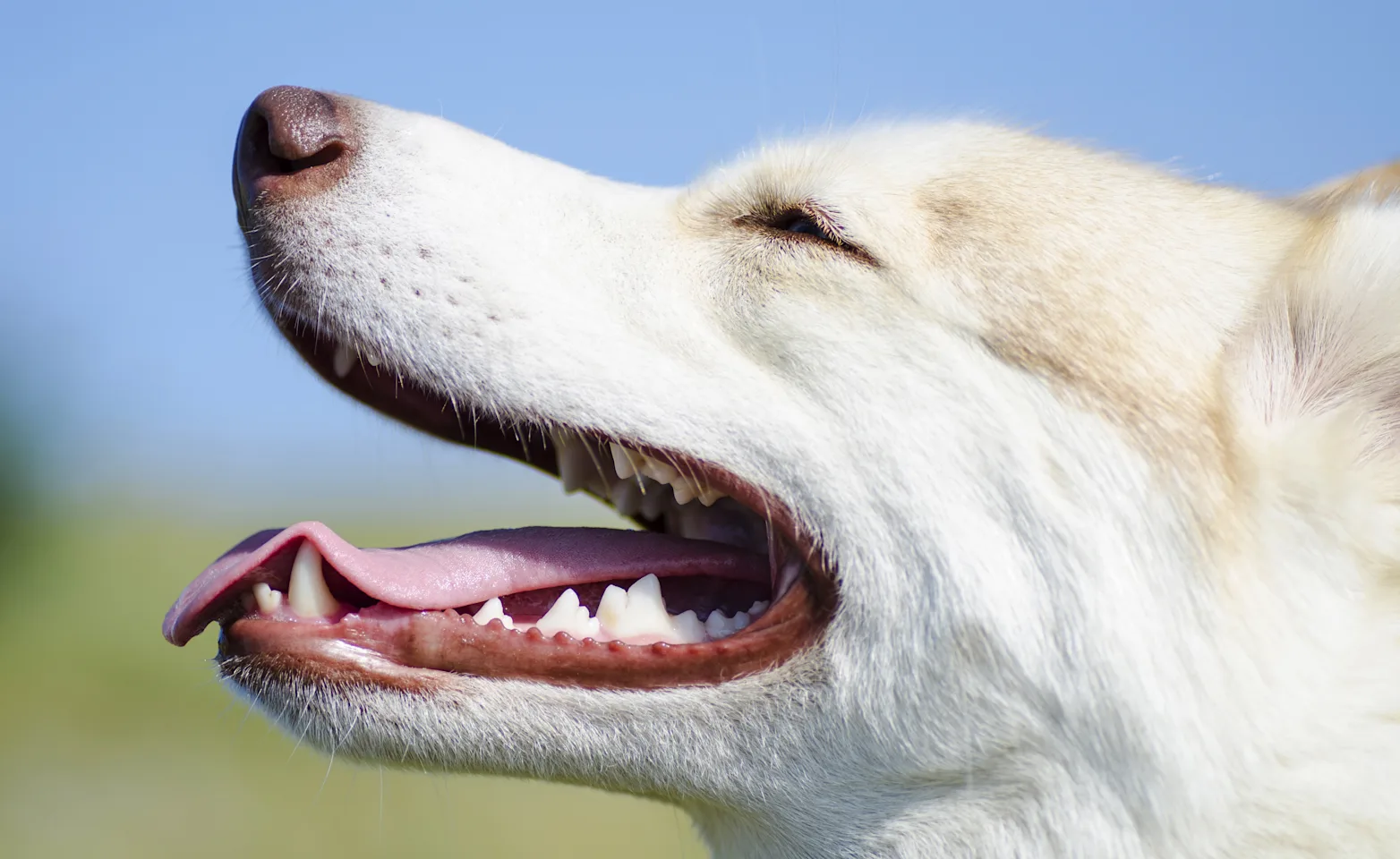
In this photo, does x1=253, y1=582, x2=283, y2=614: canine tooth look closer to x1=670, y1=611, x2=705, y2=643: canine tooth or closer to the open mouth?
the open mouth

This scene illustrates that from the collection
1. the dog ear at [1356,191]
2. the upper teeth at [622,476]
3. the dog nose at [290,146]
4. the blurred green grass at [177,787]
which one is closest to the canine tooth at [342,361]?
the dog nose at [290,146]

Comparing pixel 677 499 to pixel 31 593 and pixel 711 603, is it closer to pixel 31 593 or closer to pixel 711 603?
pixel 711 603

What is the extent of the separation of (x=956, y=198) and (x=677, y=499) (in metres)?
0.81

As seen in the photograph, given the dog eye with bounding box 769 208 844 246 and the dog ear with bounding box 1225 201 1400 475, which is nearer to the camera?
the dog ear with bounding box 1225 201 1400 475

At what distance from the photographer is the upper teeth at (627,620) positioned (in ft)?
7.29

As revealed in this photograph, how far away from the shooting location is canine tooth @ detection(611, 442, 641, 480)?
2340mm

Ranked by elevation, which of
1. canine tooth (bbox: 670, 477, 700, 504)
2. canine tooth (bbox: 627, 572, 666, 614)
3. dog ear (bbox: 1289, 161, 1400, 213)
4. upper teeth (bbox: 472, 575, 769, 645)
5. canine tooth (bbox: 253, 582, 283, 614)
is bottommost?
canine tooth (bbox: 253, 582, 283, 614)

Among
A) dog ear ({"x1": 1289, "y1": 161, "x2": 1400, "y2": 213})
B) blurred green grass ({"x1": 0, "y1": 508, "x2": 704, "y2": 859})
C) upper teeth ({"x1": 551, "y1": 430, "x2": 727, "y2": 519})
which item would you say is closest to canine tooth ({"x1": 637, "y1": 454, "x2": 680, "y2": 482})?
upper teeth ({"x1": 551, "y1": 430, "x2": 727, "y2": 519})

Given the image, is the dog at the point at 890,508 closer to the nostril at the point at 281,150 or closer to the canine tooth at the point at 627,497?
the nostril at the point at 281,150

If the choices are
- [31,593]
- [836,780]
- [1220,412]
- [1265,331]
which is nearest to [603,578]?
[836,780]

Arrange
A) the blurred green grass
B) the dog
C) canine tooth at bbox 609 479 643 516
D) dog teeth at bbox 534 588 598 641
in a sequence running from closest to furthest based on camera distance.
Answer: the dog → dog teeth at bbox 534 588 598 641 → canine tooth at bbox 609 479 643 516 → the blurred green grass

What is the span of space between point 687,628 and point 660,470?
1.04ft

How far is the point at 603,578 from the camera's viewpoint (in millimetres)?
2396

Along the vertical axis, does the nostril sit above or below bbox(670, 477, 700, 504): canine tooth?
above
